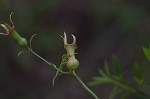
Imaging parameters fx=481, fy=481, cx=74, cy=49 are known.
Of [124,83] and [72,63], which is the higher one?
[72,63]

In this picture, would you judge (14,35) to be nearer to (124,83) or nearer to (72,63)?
(72,63)

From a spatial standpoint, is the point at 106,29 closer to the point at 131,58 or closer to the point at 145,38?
the point at 131,58

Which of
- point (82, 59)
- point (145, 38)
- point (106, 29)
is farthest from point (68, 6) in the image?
point (145, 38)

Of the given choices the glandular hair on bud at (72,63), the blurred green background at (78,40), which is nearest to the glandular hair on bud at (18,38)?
the glandular hair on bud at (72,63)

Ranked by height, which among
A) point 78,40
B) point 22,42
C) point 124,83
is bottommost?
point 78,40

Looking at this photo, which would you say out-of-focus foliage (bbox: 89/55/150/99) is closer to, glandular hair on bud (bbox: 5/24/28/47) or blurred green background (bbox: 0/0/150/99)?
glandular hair on bud (bbox: 5/24/28/47)

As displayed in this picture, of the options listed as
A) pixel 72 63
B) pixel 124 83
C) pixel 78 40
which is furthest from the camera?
pixel 78 40

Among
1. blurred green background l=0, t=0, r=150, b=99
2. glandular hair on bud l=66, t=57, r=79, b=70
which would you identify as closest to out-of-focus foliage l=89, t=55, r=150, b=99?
glandular hair on bud l=66, t=57, r=79, b=70

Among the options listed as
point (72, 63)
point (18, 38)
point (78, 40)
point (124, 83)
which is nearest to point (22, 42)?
point (18, 38)
